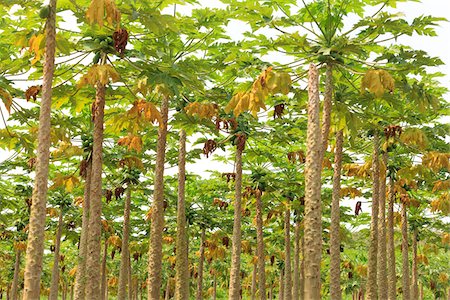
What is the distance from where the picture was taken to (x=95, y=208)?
14.2 meters

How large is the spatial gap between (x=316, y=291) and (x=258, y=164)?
14984mm

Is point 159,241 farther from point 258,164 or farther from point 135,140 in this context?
point 258,164

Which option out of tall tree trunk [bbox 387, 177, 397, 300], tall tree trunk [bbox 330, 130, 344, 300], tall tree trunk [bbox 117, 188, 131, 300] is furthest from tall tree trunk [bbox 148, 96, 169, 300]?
tall tree trunk [bbox 387, 177, 397, 300]

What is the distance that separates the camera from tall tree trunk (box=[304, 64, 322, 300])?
42.9 feet

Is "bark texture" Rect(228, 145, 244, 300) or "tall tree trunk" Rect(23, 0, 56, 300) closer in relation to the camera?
"tall tree trunk" Rect(23, 0, 56, 300)

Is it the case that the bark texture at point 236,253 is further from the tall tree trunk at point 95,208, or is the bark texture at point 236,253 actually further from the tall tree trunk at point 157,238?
the tall tree trunk at point 95,208

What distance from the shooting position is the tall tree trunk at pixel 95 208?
46.6ft

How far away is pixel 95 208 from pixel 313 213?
5.33 meters

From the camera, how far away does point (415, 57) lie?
1470 centimetres

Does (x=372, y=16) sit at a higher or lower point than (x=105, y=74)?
higher

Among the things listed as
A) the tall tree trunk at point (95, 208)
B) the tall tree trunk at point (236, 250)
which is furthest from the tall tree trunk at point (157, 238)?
the tall tree trunk at point (236, 250)

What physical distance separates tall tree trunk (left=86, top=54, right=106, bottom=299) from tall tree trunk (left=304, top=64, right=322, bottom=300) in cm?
512

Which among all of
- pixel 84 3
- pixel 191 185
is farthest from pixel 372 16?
pixel 191 185

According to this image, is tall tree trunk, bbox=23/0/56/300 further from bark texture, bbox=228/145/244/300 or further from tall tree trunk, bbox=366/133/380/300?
tall tree trunk, bbox=366/133/380/300
